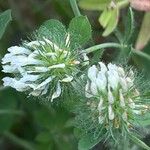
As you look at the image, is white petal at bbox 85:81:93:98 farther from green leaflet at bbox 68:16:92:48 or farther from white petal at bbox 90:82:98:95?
green leaflet at bbox 68:16:92:48

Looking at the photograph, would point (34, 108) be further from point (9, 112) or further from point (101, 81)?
point (101, 81)

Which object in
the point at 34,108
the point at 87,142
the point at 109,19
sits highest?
the point at 109,19

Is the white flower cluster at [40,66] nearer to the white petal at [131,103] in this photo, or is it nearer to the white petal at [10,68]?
the white petal at [10,68]

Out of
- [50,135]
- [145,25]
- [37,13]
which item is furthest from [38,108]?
[145,25]

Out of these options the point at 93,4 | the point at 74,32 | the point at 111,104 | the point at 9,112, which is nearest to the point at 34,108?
the point at 9,112

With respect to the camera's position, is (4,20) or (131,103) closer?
(131,103)

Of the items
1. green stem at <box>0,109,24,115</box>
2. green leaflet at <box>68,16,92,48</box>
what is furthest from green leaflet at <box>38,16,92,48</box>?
green stem at <box>0,109,24,115</box>
